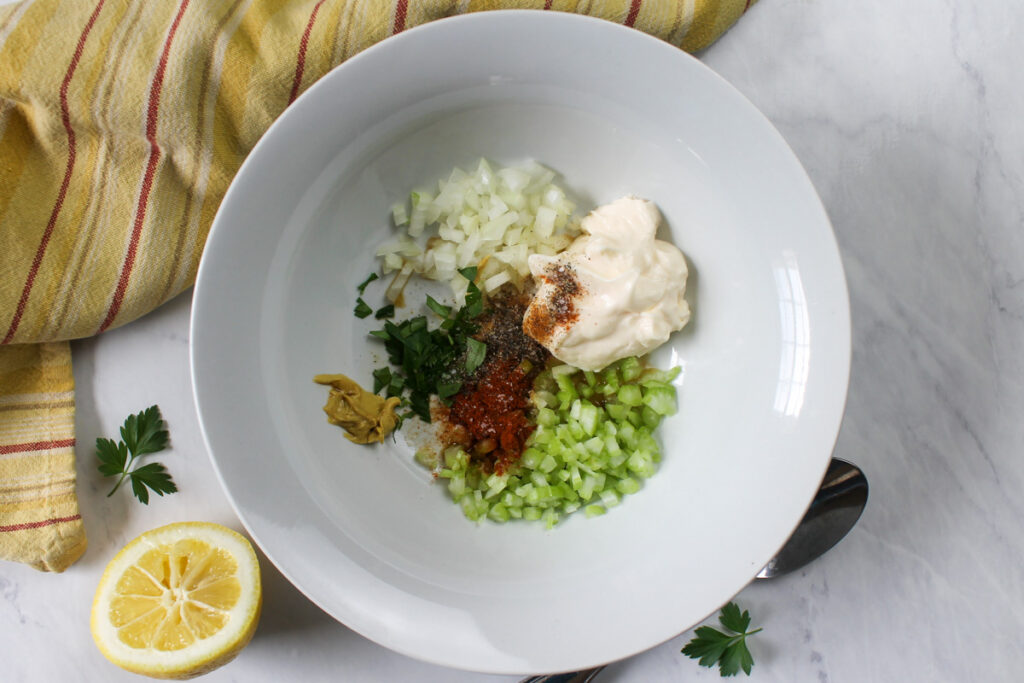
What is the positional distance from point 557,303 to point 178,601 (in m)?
0.98

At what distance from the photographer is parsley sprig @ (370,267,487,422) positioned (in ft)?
4.80

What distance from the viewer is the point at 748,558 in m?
1.26

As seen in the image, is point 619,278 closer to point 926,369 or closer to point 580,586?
point 580,586

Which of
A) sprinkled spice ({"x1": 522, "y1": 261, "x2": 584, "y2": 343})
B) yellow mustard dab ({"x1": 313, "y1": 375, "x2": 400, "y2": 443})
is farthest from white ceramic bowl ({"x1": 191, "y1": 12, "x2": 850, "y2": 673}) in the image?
sprinkled spice ({"x1": 522, "y1": 261, "x2": 584, "y2": 343})

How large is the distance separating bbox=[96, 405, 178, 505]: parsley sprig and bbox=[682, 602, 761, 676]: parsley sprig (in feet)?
3.97

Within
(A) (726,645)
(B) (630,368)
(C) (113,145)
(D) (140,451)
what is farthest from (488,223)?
(A) (726,645)

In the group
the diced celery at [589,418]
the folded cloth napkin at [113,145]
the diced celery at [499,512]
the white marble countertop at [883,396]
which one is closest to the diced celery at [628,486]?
the diced celery at [589,418]

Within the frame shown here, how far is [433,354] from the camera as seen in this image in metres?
1.48

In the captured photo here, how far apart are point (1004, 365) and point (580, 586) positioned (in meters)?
1.07

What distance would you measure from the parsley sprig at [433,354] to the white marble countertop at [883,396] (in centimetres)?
48

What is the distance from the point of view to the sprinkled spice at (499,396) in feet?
4.69

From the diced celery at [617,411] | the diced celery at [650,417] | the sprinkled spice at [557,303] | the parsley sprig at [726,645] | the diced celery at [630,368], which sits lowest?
the parsley sprig at [726,645]

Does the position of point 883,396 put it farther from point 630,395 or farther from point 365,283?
point 365,283

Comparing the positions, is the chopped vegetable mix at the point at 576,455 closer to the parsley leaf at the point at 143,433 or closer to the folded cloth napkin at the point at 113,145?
the parsley leaf at the point at 143,433
